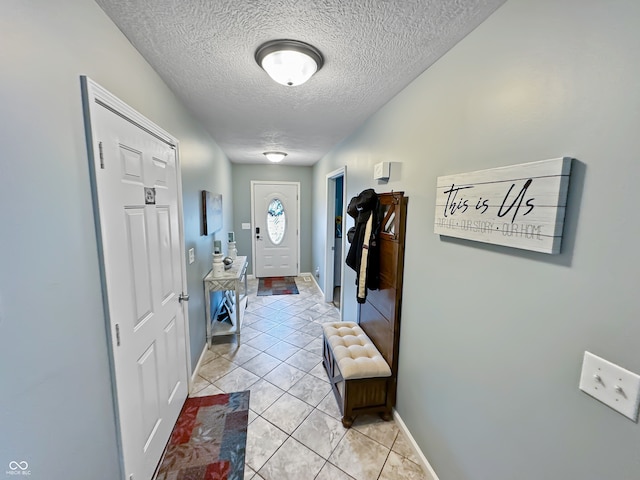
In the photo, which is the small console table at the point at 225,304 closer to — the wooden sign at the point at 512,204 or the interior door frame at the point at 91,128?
the interior door frame at the point at 91,128

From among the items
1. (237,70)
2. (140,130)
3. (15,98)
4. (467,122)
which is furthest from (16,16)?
(467,122)

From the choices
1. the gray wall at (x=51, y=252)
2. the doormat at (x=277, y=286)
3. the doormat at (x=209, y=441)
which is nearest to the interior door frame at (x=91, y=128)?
the gray wall at (x=51, y=252)

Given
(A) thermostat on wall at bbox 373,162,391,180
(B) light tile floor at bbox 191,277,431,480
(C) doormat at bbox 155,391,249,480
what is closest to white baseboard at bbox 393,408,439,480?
(B) light tile floor at bbox 191,277,431,480

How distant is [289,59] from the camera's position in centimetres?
133

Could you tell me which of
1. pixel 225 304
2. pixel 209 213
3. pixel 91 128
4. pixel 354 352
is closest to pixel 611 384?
pixel 354 352

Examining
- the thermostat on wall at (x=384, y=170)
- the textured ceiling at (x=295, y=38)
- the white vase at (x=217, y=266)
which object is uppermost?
the textured ceiling at (x=295, y=38)

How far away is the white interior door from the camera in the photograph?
17.2 feet

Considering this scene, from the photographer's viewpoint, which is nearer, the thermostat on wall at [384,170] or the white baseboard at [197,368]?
the thermostat on wall at [384,170]

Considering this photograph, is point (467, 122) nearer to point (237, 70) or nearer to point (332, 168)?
point (237, 70)

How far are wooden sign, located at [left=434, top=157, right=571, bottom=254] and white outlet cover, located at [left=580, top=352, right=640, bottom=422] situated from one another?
34 cm

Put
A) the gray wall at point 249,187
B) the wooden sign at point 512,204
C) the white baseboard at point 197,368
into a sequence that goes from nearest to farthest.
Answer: the wooden sign at point 512,204 < the white baseboard at point 197,368 < the gray wall at point 249,187

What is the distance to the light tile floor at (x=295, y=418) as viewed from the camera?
1541 mm

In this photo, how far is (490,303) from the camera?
1.11 meters

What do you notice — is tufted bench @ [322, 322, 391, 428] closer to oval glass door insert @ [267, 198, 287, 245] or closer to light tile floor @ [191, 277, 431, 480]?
light tile floor @ [191, 277, 431, 480]
